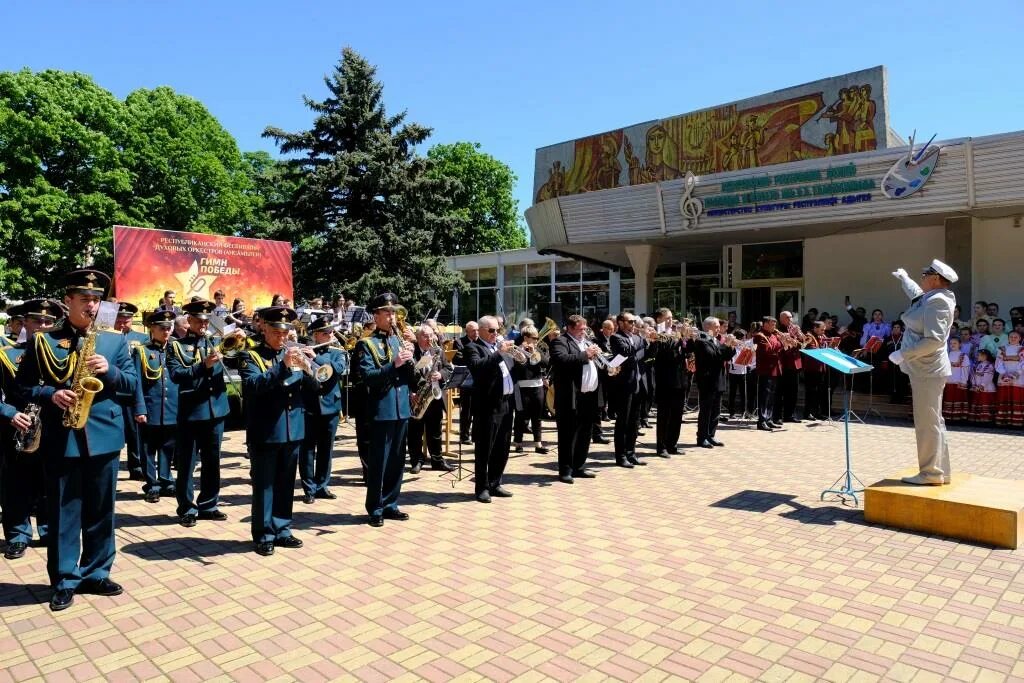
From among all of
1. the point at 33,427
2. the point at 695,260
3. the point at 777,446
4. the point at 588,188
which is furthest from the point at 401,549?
the point at 695,260

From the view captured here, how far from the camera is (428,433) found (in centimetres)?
919

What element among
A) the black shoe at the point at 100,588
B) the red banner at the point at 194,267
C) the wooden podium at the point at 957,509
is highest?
the red banner at the point at 194,267

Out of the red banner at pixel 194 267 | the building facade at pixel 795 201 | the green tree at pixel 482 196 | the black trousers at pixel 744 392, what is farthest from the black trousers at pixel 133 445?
the green tree at pixel 482 196

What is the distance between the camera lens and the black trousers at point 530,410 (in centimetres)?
1017

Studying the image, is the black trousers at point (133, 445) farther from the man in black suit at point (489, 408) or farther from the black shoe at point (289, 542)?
the man in black suit at point (489, 408)

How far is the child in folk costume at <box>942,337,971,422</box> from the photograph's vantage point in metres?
12.7

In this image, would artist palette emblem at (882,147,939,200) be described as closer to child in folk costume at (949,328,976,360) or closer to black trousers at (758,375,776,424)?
child in folk costume at (949,328,976,360)

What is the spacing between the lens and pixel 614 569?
17.0ft

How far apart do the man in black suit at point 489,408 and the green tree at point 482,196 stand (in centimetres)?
4012

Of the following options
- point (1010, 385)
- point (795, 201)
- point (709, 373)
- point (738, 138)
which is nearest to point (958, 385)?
point (1010, 385)

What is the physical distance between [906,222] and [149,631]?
18123mm

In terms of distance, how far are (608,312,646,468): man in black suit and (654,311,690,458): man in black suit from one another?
0.36 m

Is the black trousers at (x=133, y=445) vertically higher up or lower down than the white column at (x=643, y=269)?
lower down

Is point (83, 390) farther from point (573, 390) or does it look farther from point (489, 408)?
point (573, 390)
